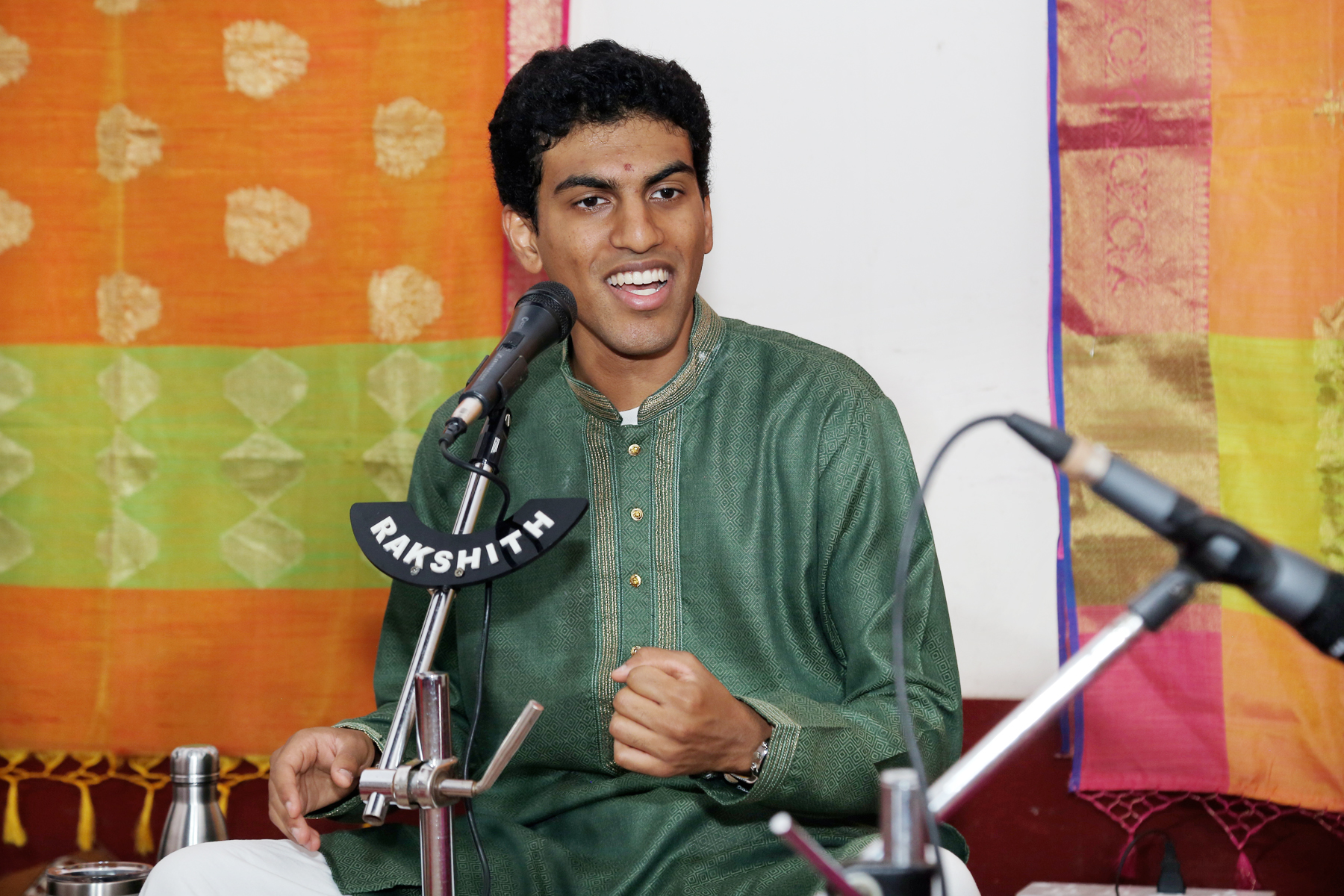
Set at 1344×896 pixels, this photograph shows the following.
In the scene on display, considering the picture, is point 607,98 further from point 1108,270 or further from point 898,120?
point 1108,270

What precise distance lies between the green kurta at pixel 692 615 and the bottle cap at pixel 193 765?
60cm

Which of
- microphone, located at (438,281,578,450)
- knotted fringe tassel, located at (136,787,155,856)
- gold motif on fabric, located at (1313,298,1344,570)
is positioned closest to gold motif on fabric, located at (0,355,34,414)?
knotted fringe tassel, located at (136,787,155,856)

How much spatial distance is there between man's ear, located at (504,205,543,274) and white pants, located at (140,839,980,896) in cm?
101

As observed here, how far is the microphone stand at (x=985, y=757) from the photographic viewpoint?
86 cm

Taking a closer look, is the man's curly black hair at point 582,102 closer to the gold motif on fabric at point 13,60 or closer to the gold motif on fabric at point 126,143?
the gold motif on fabric at point 126,143

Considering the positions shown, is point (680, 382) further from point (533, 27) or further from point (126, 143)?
point (126, 143)

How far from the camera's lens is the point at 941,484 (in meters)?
2.48

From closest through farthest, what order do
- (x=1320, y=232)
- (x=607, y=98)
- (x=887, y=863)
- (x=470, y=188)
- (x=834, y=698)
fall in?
(x=887, y=863), (x=834, y=698), (x=607, y=98), (x=1320, y=232), (x=470, y=188)

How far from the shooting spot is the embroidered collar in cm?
191

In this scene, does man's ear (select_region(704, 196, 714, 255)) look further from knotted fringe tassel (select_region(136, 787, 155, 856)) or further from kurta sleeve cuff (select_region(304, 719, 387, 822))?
knotted fringe tassel (select_region(136, 787, 155, 856))

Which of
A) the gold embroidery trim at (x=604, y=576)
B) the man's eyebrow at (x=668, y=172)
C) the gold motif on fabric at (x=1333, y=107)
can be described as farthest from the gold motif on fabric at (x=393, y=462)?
the gold motif on fabric at (x=1333, y=107)

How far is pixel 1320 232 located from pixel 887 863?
73.2 inches

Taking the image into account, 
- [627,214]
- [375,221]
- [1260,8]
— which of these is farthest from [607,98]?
[1260,8]

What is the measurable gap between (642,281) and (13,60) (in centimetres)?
174
